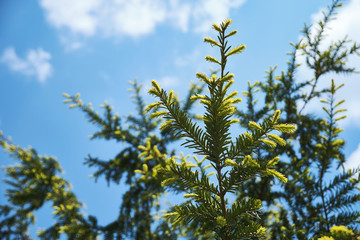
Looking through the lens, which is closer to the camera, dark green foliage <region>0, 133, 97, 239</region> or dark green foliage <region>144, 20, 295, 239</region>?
dark green foliage <region>144, 20, 295, 239</region>

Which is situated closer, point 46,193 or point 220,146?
point 220,146

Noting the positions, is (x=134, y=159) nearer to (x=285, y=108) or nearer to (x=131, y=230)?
(x=131, y=230)

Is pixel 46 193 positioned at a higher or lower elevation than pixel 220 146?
higher

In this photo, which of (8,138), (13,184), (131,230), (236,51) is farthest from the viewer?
(13,184)

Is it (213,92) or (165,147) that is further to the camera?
(165,147)

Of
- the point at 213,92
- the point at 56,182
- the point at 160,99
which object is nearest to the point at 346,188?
the point at 213,92

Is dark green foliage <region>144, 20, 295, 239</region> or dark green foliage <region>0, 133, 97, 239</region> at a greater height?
dark green foliage <region>0, 133, 97, 239</region>

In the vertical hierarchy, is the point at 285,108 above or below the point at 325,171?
above

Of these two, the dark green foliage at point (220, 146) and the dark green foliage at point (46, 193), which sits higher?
the dark green foliage at point (46, 193)

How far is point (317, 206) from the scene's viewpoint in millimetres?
3727

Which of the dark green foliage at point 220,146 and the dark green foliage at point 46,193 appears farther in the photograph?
the dark green foliage at point 46,193

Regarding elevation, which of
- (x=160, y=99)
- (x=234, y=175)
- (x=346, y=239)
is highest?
(x=160, y=99)

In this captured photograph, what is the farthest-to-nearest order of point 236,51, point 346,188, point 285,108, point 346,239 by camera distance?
point 285,108
point 346,188
point 236,51
point 346,239

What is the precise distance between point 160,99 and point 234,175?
0.80 metres
